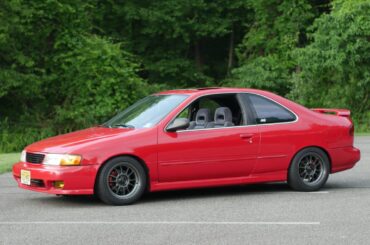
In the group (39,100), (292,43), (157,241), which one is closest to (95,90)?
(39,100)

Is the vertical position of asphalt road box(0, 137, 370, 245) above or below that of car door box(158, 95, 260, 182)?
below

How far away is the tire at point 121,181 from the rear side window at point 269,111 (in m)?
1.96

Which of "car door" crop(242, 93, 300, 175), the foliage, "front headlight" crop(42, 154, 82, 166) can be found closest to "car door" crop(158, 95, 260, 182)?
"car door" crop(242, 93, 300, 175)

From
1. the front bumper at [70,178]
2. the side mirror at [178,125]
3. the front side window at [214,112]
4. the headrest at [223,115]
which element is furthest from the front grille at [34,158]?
the headrest at [223,115]

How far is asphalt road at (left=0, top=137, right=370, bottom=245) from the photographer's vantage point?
802cm

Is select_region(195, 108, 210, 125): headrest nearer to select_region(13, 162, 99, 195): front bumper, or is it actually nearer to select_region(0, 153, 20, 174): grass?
select_region(13, 162, 99, 195): front bumper

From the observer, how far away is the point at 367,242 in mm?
7691

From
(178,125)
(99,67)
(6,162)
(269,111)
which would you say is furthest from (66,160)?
(99,67)

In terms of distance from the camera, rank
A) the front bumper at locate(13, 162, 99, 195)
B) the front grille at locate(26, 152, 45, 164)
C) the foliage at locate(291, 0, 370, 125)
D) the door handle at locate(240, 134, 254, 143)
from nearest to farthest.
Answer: the front bumper at locate(13, 162, 99, 195)
the front grille at locate(26, 152, 45, 164)
the door handle at locate(240, 134, 254, 143)
the foliage at locate(291, 0, 370, 125)

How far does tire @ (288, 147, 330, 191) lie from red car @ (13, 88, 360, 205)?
0.01 meters

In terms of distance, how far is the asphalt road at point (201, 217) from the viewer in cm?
802

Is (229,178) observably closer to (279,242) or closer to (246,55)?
(279,242)

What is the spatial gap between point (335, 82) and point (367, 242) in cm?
2483

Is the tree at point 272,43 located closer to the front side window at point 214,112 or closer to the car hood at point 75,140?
the front side window at point 214,112
